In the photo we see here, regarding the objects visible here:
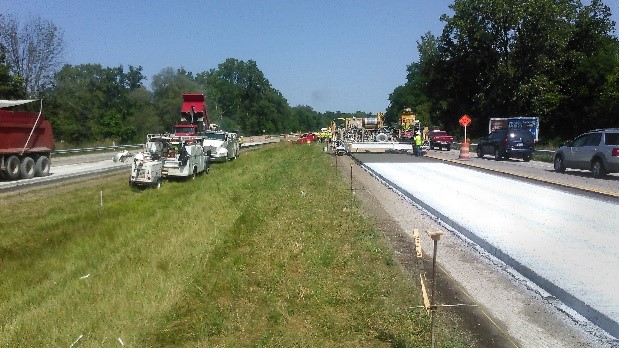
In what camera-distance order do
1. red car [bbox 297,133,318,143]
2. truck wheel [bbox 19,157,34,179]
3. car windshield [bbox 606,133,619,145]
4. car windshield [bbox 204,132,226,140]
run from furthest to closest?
red car [bbox 297,133,318,143] → car windshield [bbox 204,132,226,140] → truck wheel [bbox 19,157,34,179] → car windshield [bbox 606,133,619,145]

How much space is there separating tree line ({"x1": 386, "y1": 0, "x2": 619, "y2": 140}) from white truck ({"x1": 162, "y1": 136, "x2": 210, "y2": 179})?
130ft

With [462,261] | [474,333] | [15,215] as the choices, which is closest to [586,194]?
[462,261]

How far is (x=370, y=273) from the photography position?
864cm

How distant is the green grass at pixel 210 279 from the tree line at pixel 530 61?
49194mm

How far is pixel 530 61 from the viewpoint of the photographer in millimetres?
63719

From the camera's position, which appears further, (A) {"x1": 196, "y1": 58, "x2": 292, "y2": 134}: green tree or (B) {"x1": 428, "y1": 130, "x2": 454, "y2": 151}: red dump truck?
(A) {"x1": 196, "y1": 58, "x2": 292, "y2": 134}: green tree

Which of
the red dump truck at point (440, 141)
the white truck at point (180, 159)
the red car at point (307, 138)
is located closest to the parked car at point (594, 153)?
the white truck at point (180, 159)

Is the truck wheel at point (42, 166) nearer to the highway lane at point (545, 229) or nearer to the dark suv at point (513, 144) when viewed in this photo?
the highway lane at point (545, 229)

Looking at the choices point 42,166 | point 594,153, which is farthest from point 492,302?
point 42,166

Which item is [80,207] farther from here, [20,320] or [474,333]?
[474,333]

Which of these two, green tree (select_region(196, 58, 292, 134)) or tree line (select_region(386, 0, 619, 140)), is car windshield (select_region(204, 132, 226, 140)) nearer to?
tree line (select_region(386, 0, 619, 140))

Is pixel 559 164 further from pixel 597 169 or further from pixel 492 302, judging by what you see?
pixel 492 302

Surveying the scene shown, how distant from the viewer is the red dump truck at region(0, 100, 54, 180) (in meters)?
24.8

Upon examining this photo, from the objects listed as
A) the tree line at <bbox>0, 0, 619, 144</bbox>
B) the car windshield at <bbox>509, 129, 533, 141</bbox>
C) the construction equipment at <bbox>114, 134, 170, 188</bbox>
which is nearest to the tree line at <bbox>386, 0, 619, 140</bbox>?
the tree line at <bbox>0, 0, 619, 144</bbox>
